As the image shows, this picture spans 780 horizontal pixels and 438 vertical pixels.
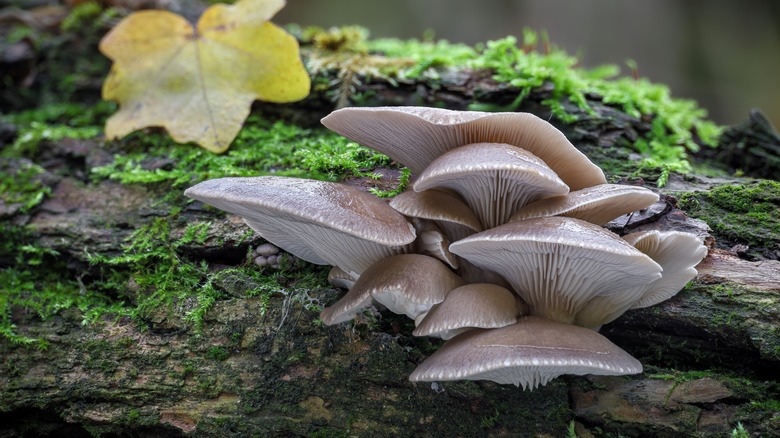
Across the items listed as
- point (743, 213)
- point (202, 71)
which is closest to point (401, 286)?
point (743, 213)

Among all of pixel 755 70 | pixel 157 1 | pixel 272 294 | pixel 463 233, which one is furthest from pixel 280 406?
pixel 755 70

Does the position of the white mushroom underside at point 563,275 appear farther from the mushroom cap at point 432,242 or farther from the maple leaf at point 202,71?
the maple leaf at point 202,71

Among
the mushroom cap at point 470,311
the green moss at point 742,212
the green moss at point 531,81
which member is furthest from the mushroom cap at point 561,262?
the green moss at point 531,81

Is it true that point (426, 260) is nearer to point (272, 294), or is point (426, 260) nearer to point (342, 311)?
point (342, 311)

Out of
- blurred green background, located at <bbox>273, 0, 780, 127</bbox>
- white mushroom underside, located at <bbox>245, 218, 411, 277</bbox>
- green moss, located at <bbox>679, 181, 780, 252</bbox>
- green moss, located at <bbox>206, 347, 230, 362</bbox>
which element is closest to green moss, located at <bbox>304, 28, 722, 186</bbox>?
green moss, located at <bbox>679, 181, 780, 252</bbox>

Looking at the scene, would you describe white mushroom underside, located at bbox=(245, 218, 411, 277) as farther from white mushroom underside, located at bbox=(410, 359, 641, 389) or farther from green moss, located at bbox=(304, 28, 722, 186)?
green moss, located at bbox=(304, 28, 722, 186)

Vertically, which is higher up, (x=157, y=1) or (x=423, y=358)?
(x=157, y=1)

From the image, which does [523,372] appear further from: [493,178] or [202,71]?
[202,71]
